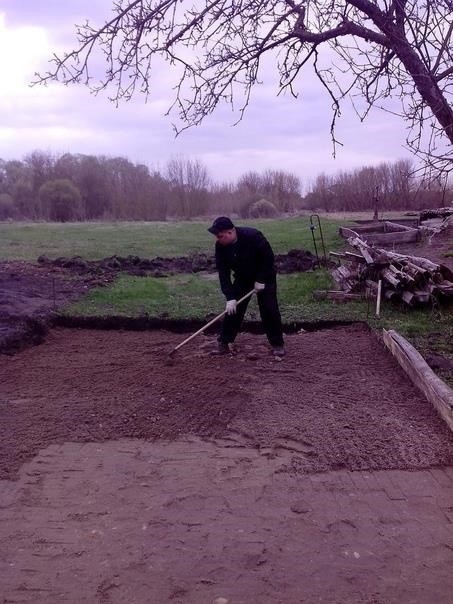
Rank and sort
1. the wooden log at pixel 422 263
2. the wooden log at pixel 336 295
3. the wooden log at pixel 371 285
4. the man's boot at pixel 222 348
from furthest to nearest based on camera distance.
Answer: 1. the wooden log at pixel 336 295
2. the wooden log at pixel 371 285
3. the wooden log at pixel 422 263
4. the man's boot at pixel 222 348

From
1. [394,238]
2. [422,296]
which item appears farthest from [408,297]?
[394,238]

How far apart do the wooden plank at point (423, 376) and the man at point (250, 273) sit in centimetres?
125

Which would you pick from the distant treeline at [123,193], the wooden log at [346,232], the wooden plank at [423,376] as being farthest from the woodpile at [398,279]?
the distant treeline at [123,193]

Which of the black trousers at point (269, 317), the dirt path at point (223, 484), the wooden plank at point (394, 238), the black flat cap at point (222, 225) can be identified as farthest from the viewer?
the wooden plank at point (394, 238)

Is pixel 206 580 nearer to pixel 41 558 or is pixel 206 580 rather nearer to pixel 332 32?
pixel 41 558

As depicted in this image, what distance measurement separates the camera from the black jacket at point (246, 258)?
7289 millimetres

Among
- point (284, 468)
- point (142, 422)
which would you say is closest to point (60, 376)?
point (142, 422)

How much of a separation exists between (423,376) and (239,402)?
5.58 ft

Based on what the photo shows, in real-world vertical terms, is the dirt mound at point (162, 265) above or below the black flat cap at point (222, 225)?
below

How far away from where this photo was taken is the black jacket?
7.29m

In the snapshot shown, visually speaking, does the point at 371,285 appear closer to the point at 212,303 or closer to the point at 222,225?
the point at 212,303

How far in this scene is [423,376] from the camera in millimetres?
5969

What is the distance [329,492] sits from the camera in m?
4.31

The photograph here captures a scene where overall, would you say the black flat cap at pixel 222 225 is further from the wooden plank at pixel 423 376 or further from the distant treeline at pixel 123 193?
the distant treeline at pixel 123 193
